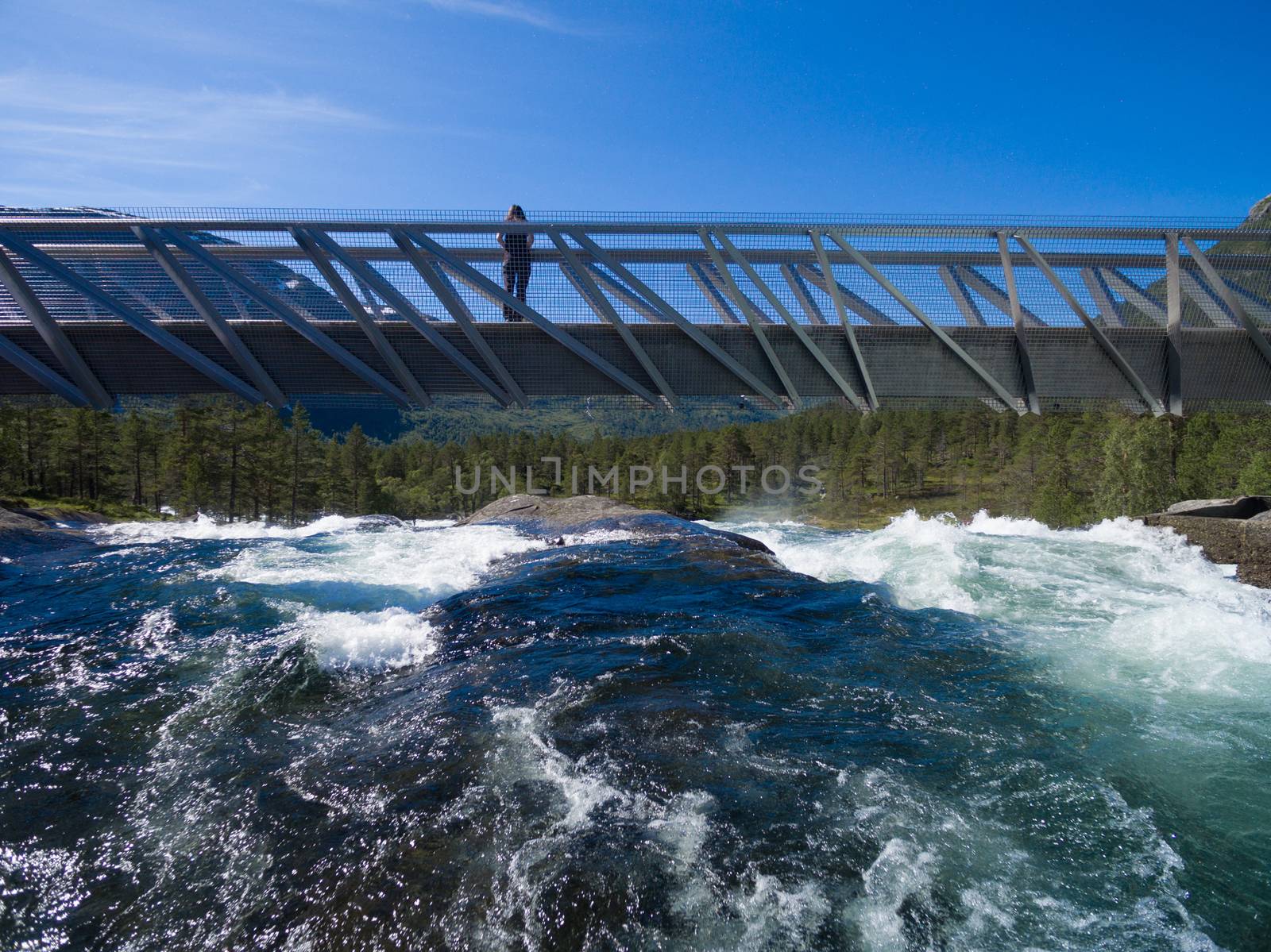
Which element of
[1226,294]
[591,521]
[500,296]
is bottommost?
[591,521]

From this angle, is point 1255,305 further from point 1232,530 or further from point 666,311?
point 666,311

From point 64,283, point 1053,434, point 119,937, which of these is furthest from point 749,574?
point 1053,434

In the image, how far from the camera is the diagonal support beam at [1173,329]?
13.7 m

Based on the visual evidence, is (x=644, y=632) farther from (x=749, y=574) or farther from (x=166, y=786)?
(x=166, y=786)

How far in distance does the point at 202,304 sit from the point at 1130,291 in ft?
62.6

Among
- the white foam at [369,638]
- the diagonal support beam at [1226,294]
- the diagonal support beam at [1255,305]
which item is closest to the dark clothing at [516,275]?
the white foam at [369,638]

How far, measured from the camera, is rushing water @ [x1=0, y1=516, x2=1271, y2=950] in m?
3.29

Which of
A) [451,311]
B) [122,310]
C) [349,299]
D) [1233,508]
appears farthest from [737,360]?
[1233,508]

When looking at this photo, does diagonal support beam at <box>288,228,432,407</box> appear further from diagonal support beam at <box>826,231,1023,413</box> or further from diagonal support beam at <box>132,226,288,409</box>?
diagonal support beam at <box>826,231,1023,413</box>

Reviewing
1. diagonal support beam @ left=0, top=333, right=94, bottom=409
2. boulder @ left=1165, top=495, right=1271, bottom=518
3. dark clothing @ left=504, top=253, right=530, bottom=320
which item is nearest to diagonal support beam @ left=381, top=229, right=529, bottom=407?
dark clothing @ left=504, top=253, right=530, bottom=320

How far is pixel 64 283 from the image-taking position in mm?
13414

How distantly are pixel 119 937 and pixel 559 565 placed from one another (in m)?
8.71

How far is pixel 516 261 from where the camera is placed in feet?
46.0

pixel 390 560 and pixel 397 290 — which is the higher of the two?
pixel 397 290
